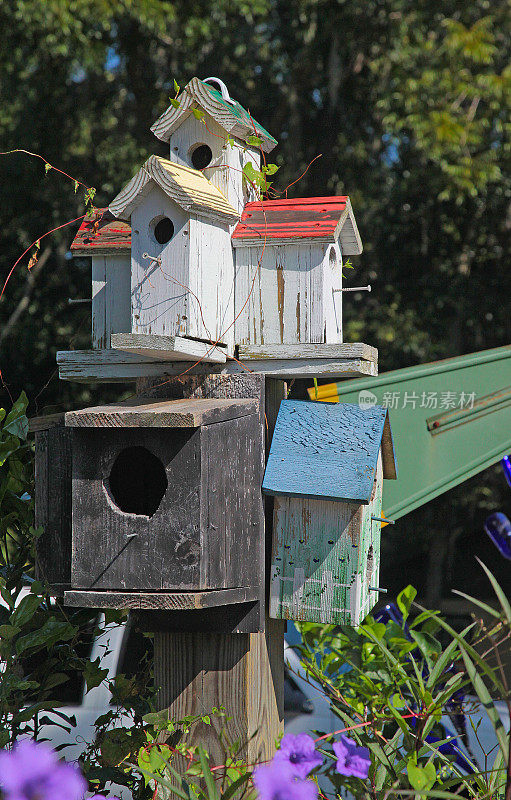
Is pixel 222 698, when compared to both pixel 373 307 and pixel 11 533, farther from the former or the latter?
pixel 373 307

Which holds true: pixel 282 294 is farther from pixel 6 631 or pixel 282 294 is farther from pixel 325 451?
pixel 6 631

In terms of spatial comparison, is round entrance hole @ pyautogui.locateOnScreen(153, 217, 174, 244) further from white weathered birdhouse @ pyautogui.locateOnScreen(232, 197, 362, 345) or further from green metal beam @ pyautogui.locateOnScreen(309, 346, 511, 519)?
green metal beam @ pyautogui.locateOnScreen(309, 346, 511, 519)

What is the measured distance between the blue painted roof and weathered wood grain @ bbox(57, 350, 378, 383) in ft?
0.30

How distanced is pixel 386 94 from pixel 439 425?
4565 millimetres

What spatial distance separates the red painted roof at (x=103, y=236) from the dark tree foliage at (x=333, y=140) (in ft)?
15.6

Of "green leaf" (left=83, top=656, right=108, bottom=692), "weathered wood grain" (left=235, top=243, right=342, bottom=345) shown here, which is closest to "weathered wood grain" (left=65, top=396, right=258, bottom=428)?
"weathered wood grain" (left=235, top=243, right=342, bottom=345)

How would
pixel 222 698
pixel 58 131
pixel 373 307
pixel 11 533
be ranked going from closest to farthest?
pixel 222 698
pixel 11 533
pixel 58 131
pixel 373 307

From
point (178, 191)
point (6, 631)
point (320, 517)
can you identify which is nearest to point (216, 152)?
point (178, 191)

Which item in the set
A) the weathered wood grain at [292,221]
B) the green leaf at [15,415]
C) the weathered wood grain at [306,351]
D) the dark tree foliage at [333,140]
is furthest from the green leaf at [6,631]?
the dark tree foliage at [333,140]

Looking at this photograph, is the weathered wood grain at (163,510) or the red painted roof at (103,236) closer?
the weathered wood grain at (163,510)

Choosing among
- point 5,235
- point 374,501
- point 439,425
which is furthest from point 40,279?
point 374,501

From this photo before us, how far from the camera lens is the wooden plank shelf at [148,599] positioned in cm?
160

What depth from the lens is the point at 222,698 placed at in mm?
1829

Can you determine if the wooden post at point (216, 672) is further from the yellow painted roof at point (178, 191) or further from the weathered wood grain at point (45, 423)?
the yellow painted roof at point (178, 191)
